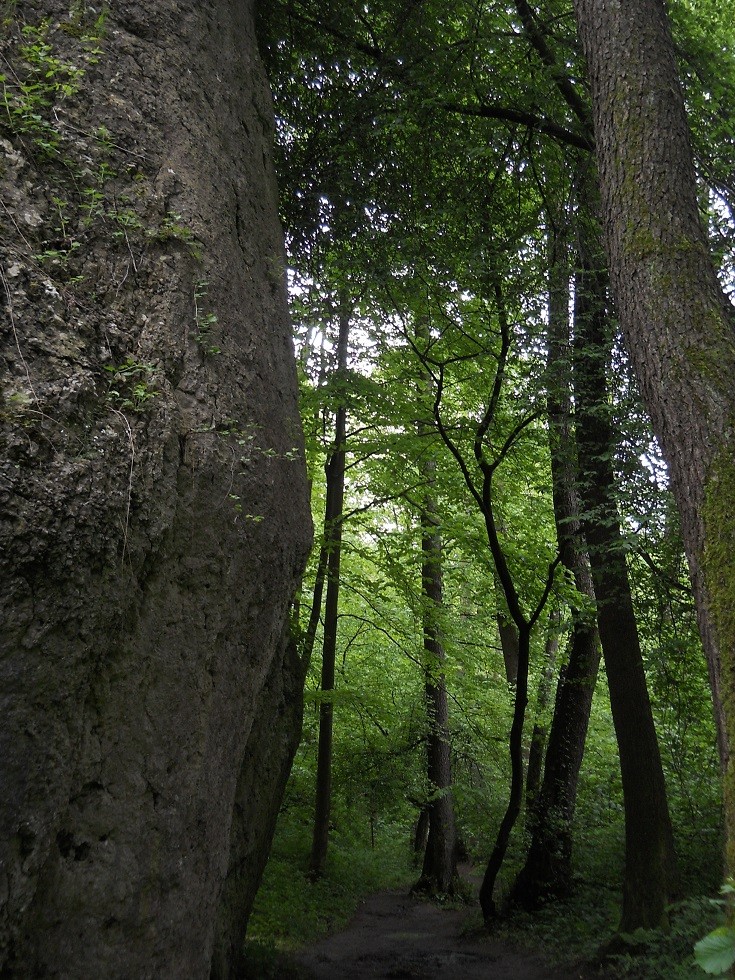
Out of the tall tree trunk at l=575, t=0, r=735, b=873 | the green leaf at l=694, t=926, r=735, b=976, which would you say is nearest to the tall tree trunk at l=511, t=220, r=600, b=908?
the tall tree trunk at l=575, t=0, r=735, b=873

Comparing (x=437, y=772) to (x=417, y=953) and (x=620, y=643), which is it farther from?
(x=620, y=643)

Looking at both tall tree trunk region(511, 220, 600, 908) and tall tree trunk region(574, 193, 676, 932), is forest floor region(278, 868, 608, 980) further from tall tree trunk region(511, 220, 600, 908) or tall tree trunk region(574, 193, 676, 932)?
tall tree trunk region(574, 193, 676, 932)

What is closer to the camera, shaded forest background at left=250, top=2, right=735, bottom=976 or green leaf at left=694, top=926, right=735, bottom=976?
green leaf at left=694, top=926, right=735, bottom=976

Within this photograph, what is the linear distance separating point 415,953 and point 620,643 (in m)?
4.79

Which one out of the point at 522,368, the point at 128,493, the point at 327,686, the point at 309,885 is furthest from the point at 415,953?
the point at 128,493

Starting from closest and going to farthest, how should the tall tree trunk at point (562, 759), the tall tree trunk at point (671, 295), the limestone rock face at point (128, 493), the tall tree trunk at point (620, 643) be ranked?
the limestone rock face at point (128, 493)
the tall tree trunk at point (671, 295)
the tall tree trunk at point (620, 643)
the tall tree trunk at point (562, 759)

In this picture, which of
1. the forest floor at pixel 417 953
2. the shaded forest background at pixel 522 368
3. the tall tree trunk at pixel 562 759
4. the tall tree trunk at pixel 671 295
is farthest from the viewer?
the tall tree trunk at pixel 562 759

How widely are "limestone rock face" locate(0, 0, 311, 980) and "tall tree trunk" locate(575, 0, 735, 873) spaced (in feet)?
8.09

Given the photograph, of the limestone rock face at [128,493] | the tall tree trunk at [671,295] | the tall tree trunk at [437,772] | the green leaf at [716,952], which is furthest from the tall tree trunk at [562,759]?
the green leaf at [716,952]

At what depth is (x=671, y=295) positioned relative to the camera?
416 centimetres

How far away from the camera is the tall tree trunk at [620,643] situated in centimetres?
723

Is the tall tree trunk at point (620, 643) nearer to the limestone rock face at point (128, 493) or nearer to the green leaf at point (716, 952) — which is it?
the limestone rock face at point (128, 493)

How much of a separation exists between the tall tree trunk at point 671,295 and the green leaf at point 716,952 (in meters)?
1.43

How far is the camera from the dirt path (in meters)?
8.00
